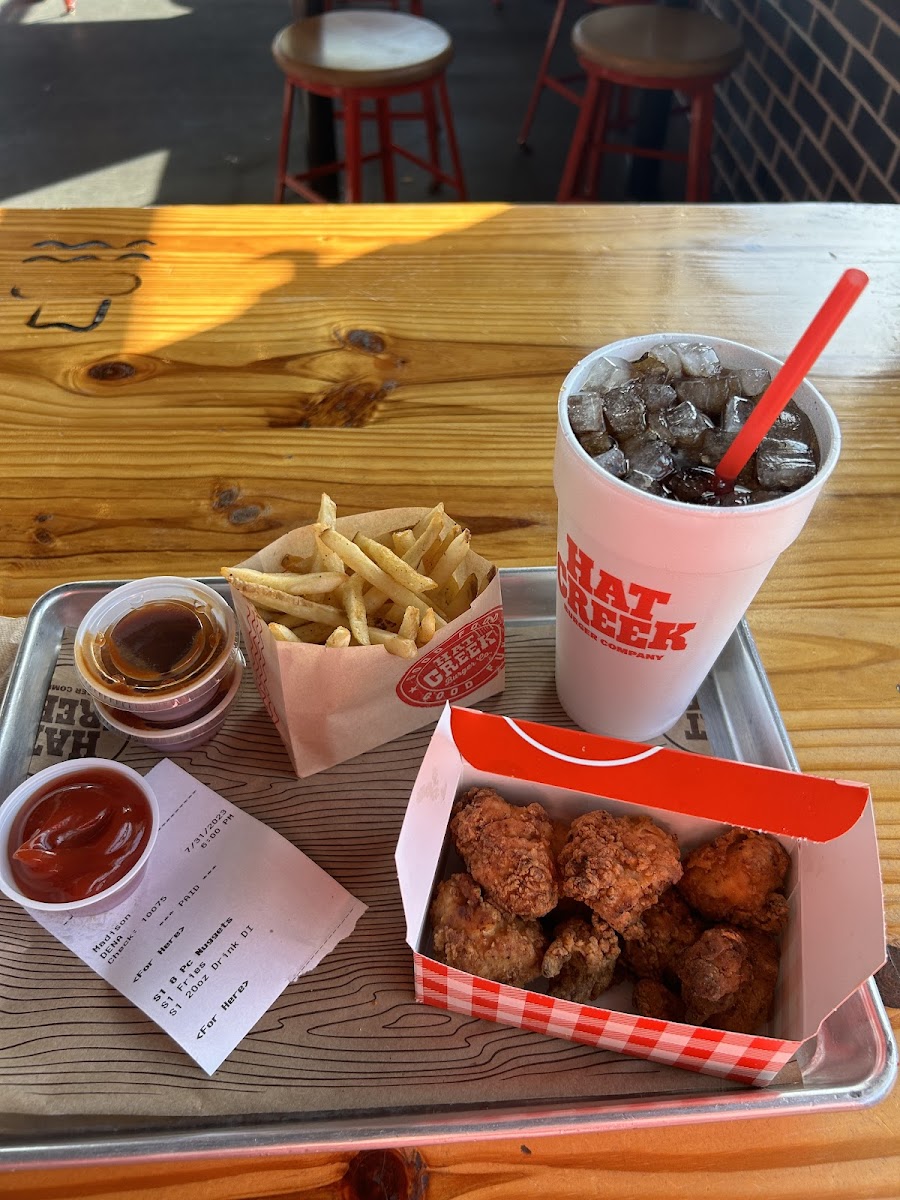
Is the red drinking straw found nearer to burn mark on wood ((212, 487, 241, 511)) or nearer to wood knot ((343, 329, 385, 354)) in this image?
burn mark on wood ((212, 487, 241, 511))

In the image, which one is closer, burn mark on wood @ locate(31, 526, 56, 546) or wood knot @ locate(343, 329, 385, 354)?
burn mark on wood @ locate(31, 526, 56, 546)

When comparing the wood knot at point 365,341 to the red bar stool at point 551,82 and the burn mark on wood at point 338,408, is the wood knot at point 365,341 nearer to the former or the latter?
the burn mark on wood at point 338,408

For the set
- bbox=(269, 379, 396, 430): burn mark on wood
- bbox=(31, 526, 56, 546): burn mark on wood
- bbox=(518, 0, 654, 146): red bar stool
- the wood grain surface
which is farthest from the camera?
bbox=(518, 0, 654, 146): red bar stool

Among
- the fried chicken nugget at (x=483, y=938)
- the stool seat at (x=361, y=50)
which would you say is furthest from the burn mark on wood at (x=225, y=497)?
the stool seat at (x=361, y=50)

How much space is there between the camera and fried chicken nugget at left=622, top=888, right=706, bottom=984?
3.40 ft

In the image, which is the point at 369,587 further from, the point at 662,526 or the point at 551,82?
the point at 551,82

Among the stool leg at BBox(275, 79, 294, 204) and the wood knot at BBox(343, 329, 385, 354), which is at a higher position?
the wood knot at BBox(343, 329, 385, 354)

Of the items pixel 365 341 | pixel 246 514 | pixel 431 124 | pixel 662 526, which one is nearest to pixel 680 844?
pixel 662 526

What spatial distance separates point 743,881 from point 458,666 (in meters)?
0.47

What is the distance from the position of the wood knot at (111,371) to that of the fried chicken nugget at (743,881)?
5.03 feet

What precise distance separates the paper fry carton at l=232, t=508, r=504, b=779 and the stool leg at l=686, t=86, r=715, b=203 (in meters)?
3.41

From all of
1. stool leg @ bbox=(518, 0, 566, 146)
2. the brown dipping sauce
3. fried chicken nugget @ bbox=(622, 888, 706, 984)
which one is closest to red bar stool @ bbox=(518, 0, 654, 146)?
A: stool leg @ bbox=(518, 0, 566, 146)

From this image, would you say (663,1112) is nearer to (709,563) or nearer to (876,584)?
(709,563)

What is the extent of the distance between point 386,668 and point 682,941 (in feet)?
1.62
